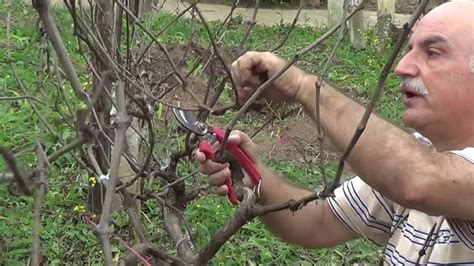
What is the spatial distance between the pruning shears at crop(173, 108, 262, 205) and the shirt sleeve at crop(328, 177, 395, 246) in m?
0.31

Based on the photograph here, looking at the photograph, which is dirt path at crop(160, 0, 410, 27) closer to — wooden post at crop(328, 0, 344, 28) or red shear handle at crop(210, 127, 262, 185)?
wooden post at crop(328, 0, 344, 28)

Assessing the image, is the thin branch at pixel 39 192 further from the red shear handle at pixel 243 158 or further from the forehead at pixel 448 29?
the forehead at pixel 448 29

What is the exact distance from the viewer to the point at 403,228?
7.04 ft

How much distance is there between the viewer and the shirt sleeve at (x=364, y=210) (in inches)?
90.4

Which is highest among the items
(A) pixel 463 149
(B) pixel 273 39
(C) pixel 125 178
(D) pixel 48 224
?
(B) pixel 273 39

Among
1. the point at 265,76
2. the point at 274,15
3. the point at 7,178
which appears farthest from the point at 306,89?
the point at 274,15

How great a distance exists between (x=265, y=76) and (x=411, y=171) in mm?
437

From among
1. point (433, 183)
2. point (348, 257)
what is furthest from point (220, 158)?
point (348, 257)

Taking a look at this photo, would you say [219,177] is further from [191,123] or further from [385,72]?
[385,72]

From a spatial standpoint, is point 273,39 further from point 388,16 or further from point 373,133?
point 373,133

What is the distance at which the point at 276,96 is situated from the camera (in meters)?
2.01

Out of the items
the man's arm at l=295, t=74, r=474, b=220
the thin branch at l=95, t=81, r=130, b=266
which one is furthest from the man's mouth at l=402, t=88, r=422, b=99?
the thin branch at l=95, t=81, r=130, b=266

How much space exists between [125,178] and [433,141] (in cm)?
174

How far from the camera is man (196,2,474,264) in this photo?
1752mm
